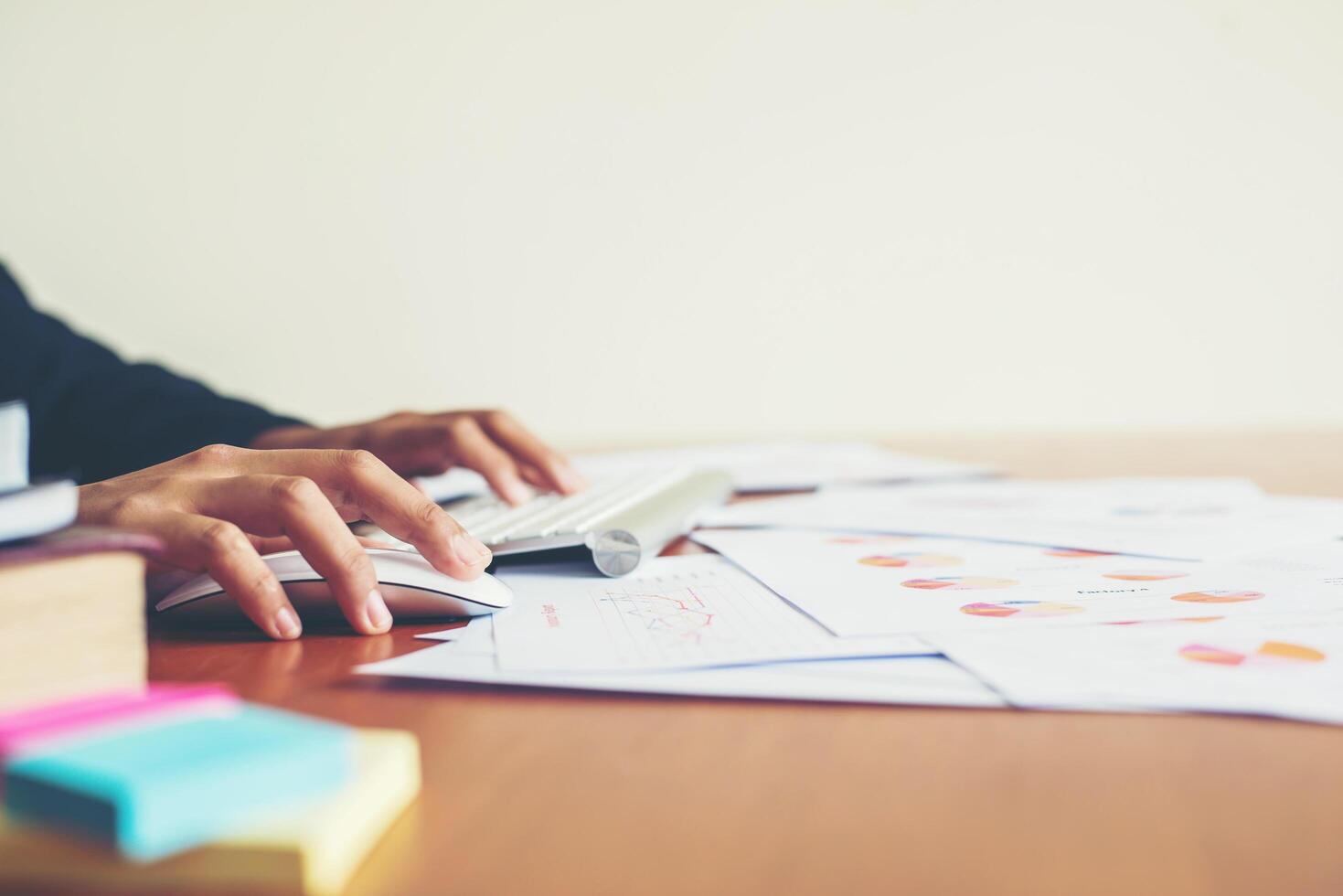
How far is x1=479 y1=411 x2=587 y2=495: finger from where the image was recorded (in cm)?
89

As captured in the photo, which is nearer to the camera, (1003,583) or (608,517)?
(1003,583)

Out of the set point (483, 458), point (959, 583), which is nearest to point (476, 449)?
point (483, 458)

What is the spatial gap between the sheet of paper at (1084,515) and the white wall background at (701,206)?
1.09 m

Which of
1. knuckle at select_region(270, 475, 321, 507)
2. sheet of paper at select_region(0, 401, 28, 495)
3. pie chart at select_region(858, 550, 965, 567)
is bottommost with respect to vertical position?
pie chart at select_region(858, 550, 965, 567)

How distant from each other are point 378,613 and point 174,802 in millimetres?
295

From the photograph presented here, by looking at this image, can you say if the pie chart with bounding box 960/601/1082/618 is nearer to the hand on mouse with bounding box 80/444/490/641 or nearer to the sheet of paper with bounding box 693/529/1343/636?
the sheet of paper with bounding box 693/529/1343/636

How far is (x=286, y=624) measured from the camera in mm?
514

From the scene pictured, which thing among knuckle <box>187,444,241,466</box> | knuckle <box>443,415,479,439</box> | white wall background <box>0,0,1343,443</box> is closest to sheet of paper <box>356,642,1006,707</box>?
knuckle <box>187,444,241,466</box>

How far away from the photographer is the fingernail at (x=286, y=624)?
1.68 feet

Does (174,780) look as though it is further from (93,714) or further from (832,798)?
(832,798)

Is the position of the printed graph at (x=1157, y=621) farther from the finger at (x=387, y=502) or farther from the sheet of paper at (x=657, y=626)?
the finger at (x=387, y=502)

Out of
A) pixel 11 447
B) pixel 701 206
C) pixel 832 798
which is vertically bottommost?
pixel 832 798

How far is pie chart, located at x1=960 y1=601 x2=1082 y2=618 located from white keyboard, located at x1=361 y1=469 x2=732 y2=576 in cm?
20

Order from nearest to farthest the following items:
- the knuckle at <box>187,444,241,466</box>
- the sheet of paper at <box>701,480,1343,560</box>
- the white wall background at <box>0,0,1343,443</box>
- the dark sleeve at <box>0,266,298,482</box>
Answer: the knuckle at <box>187,444,241,466</box>, the sheet of paper at <box>701,480,1343,560</box>, the dark sleeve at <box>0,266,298,482</box>, the white wall background at <box>0,0,1343,443</box>
